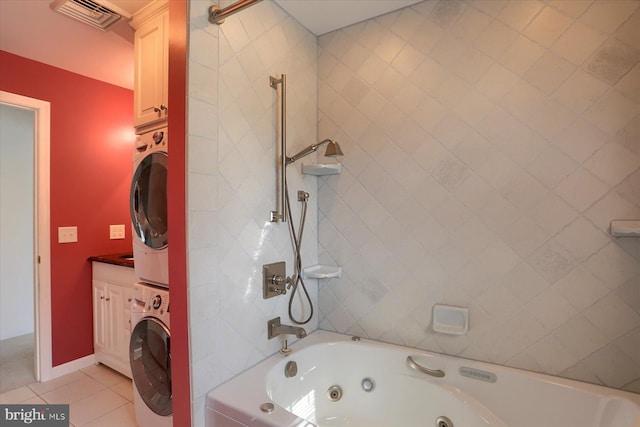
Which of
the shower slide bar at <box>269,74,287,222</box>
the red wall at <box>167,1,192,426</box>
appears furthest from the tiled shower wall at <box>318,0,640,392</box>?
the red wall at <box>167,1,192,426</box>

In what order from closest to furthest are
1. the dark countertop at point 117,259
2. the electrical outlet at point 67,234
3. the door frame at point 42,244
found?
the dark countertop at point 117,259 < the door frame at point 42,244 < the electrical outlet at point 67,234

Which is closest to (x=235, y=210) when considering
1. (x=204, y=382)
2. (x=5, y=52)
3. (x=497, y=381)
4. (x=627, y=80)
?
(x=204, y=382)

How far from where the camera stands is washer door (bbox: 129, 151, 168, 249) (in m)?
1.79

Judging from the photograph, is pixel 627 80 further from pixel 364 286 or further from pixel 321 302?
pixel 321 302

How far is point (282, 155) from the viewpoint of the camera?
1.73 m

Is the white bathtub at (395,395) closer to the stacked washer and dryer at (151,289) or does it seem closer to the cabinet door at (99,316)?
the stacked washer and dryer at (151,289)

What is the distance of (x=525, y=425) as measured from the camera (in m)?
1.43

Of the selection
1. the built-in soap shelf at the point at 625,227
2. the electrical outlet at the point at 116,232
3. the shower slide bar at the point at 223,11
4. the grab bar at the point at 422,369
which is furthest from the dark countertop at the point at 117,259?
the built-in soap shelf at the point at 625,227

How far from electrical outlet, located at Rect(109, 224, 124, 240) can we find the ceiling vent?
1.69m

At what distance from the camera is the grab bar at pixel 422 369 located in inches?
64.3

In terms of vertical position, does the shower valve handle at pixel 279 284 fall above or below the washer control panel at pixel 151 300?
above

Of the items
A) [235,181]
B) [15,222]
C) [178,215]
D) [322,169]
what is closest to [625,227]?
[322,169]

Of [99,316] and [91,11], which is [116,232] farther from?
[91,11]

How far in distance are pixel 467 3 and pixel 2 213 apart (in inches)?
183
